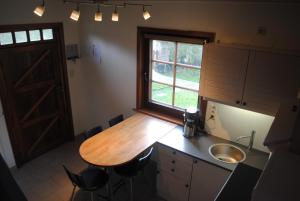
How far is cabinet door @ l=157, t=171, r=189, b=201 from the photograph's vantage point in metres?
2.90

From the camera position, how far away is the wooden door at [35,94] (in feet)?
11.0

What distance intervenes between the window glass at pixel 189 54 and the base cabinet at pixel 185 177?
1.14m

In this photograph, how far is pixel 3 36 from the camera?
124 inches

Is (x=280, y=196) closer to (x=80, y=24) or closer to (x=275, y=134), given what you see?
(x=275, y=134)

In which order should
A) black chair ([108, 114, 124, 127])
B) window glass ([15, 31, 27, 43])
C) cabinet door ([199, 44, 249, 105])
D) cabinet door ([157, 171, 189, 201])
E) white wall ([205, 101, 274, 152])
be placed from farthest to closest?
black chair ([108, 114, 124, 127]) → window glass ([15, 31, 27, 43]) → cabinet door ([157, 171, 189, 201]) → white wall ([205, 101, 274, 152]) → cabinet door ([199, 44, 249, 105])

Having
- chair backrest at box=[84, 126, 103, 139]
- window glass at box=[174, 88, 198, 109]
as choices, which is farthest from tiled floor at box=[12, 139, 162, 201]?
window glass at box=[174, 88, 198, 109]

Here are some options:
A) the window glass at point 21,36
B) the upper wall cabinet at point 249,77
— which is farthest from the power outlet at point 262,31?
the window glass at point 21,36

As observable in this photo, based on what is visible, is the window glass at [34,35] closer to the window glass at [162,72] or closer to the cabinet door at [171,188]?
the window glass at [162,72]

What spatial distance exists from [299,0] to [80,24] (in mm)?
3106

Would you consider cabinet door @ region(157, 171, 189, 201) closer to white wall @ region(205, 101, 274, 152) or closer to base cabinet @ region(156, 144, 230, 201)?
base cabinet @ region(156, 144, 230, 201)

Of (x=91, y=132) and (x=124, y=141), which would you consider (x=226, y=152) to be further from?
(x=91, y=132)

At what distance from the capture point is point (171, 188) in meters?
3.01

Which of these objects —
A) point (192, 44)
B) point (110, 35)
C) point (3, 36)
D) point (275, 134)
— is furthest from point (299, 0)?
point (3, 36)

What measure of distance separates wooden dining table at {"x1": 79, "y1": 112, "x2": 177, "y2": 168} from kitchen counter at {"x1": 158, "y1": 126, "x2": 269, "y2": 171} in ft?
0.43
